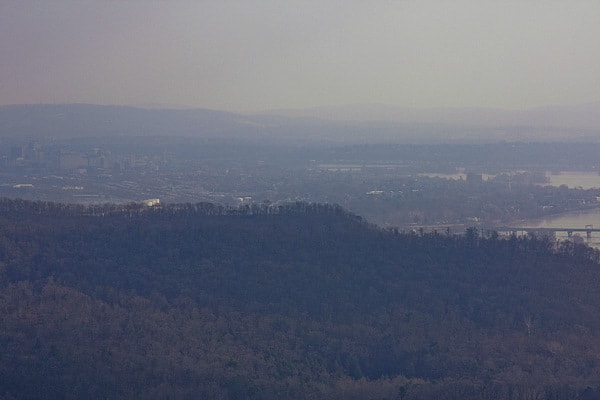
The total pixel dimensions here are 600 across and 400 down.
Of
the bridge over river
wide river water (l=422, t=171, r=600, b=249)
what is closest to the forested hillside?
the bridge over river

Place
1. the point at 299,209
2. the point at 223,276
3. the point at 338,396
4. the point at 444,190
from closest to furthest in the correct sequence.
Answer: the point at 338,396, the point at 223,276, the point at 299,209, the point at 444,190

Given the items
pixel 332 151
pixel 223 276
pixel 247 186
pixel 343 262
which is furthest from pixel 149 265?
pixel 332 151

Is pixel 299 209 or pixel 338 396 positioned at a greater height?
pixel 299 209

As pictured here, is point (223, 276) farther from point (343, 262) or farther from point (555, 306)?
point (555, 306)

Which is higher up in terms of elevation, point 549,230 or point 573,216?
point 573,216

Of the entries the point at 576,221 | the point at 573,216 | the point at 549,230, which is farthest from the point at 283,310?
the point at 573,216

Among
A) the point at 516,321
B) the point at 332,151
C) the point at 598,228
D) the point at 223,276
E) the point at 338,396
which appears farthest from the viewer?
the point at 332,151

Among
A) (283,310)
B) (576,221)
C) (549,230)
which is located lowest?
(283,310)

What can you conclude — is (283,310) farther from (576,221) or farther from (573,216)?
(573,216)
